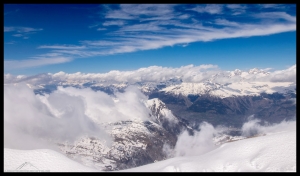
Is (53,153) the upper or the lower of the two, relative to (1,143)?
lower

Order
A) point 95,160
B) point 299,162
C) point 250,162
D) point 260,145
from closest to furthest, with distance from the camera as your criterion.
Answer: point 299,162, point 250,162, point 260,145, point 95,160

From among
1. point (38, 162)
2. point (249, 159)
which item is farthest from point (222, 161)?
point (38, 162)

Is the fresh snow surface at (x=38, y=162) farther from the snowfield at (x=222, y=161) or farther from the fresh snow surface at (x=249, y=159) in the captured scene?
the fresh snow surface at (x=249, y=159)

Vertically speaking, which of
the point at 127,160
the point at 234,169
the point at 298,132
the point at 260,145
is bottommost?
the point at 127,160

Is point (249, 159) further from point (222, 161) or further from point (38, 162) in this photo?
point (38, 162)

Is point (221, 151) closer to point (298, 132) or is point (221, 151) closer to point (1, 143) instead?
point (298, 132)

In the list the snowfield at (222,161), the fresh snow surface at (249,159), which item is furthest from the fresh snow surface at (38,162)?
the fresh snow surface at (249,159)

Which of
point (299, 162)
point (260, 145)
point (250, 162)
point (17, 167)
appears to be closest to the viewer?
point (299, 162)

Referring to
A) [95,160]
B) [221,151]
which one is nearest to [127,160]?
[95,160]
